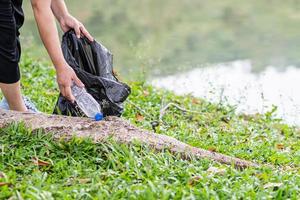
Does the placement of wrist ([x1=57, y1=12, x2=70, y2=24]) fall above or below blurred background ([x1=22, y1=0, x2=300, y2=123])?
below

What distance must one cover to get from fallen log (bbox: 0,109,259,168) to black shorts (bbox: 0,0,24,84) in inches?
8.8

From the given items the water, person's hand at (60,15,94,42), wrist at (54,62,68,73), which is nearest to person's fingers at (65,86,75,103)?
wrist at (54,62,68,73)

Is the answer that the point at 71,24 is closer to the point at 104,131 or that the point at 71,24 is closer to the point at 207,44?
the point at 104,131

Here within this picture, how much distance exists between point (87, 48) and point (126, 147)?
3.08 ft

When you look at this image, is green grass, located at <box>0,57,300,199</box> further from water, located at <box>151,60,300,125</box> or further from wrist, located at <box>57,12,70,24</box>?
water, located at <box>151,60,300,125</box>

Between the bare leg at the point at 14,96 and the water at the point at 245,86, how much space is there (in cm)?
232

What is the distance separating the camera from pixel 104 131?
9.92 feet

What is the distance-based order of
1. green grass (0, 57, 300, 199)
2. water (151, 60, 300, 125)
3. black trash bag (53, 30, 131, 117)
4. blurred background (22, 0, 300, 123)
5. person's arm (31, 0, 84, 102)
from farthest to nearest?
1. blurred background (22, 0, 300, 123)
2. water (151, 60, 300, 125)
3. black trash bag (53, 30, 131, 117)
4. person's arm (31, 0, 84, 102)
5. green grass (0, 57, 300, 199)

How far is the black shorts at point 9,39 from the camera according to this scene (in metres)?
3.04

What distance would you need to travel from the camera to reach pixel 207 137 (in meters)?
4.04

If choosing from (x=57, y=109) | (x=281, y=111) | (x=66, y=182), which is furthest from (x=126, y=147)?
(x=281, y=111)

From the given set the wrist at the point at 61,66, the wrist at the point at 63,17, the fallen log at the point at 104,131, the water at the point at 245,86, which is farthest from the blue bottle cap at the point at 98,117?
the water at the point at 245,86

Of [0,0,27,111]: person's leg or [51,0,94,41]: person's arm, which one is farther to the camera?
[51,0,94,41]: person's arm

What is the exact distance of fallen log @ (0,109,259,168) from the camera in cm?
298
